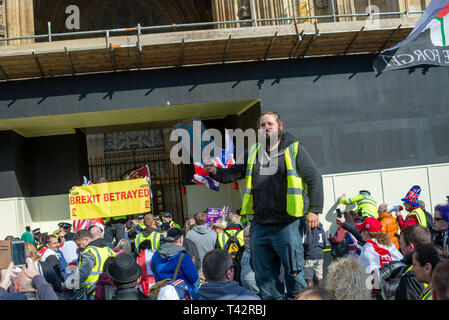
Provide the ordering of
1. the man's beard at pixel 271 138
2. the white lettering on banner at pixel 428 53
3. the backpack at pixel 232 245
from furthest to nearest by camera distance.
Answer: the white lettering on banner at pixel 428 53, the backpack at pixel 232 245, the man's beard at pixel 271 138

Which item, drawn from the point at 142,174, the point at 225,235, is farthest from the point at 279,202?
the point at 142,174

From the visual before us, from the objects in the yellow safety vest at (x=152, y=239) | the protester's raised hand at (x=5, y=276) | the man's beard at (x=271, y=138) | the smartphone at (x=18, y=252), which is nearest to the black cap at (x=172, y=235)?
the yellow safety vest at (x=152, y=239)

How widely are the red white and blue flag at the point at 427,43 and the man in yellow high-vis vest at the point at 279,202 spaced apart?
7.00 metres

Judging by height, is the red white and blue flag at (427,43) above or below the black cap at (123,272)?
above

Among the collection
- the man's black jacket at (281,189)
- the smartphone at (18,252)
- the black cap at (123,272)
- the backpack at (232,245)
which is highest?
the man's black jacket at (281,189)

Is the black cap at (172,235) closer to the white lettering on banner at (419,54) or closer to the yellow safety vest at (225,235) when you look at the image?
the yellow safety vest at (225,235)

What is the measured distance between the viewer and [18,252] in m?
4.22

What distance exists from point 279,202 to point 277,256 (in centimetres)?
52

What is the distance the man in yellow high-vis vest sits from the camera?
14.9 feet

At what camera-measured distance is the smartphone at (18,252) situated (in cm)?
420

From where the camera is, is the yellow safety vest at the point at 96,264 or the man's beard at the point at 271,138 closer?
the man's beard at the point at 271,138

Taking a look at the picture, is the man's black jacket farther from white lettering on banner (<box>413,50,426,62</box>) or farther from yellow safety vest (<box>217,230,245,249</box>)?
white lettering on banner (<box>413,50,426,62</box>)

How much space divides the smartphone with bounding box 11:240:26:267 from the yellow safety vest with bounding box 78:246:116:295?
2.63 metres

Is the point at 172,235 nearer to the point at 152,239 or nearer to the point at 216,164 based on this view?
the point at 216,164
